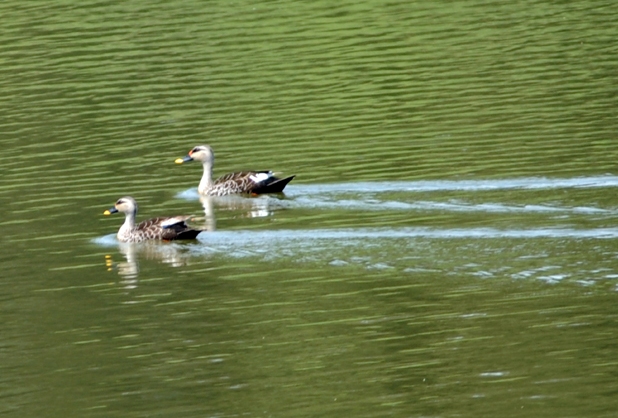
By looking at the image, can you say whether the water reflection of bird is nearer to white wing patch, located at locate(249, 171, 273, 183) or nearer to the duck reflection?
white wing patch, located at locate(249, 171, 273, 183)

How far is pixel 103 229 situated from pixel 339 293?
6509mm

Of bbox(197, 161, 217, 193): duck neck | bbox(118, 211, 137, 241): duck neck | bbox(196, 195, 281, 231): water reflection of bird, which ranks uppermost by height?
bbox(197, 161, 217, 193): duck neck

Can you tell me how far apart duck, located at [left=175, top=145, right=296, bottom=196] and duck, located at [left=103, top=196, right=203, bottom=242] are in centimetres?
244

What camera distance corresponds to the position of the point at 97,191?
2502cm

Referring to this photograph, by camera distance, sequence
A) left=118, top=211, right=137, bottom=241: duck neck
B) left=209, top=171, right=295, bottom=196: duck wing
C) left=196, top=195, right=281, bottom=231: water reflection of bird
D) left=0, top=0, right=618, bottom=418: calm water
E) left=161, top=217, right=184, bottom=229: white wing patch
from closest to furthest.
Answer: left=0, top=0, right=618, bottom=418: calm water, left=161, top=217, right=184, bottom=229: white wing patch, left=118, top=211, right=137, bottom=241: duck neck, left=196, top=195, right=281, bottom=231: water reflection of bird, left=209, top=171, right=295, bottom=196: duck wing

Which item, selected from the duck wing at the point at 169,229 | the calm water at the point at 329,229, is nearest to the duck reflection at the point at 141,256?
the calm water at the point at 329,229

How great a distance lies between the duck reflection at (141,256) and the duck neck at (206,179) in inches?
124

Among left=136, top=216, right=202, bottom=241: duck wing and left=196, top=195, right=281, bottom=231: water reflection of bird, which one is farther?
left=196, top=195, right=281, bottom=231: water reflection of bird

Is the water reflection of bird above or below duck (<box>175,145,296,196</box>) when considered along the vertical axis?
below

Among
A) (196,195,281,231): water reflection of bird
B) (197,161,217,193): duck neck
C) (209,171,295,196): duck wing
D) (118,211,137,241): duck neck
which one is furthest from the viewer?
→ (197,161,217,193): duck neck

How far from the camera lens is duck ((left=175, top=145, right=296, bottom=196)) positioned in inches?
934

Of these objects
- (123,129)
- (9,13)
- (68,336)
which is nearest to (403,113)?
(123,129)

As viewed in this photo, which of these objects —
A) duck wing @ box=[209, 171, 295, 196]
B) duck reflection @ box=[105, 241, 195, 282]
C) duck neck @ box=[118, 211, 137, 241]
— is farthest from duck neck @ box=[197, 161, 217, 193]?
duck reflection @ box=[105, 241, 195, 282]

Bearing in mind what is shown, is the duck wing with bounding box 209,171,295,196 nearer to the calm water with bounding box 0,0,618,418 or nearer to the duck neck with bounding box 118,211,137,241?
the calm water with bounding box 0,0,618,418
